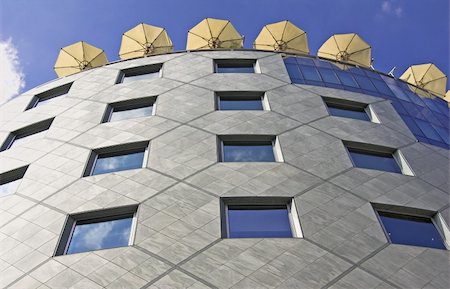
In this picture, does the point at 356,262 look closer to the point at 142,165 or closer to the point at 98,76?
the point at 142,165

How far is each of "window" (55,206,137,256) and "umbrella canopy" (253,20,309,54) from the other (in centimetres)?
1214

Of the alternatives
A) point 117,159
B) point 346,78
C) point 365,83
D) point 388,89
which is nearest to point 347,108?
point 346,78

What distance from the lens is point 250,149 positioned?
12.4 metres

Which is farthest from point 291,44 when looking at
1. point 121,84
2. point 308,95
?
point 121,84

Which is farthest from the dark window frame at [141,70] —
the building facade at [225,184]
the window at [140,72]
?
the building facade at [225,184]

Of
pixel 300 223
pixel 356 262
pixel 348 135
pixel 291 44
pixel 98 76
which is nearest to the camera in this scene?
pixel 356 262

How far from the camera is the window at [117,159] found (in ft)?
39.4

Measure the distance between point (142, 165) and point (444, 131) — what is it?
9946 mm

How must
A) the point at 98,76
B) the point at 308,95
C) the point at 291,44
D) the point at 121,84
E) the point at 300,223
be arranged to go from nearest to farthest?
the point at 300,223, the point at 308,95, the point at 121,84, the point at 98,76, the point at 291,44

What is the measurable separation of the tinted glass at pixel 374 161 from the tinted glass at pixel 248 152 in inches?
88.2

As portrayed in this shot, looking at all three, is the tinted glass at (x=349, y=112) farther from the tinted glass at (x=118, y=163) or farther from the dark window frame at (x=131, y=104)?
the tinted glass at (x=118, y=163)

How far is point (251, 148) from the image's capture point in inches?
491

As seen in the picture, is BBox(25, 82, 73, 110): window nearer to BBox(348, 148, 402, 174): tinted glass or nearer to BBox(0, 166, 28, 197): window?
BBox(0, 166, 28, 197): window

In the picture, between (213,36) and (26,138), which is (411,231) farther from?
(213,36)
